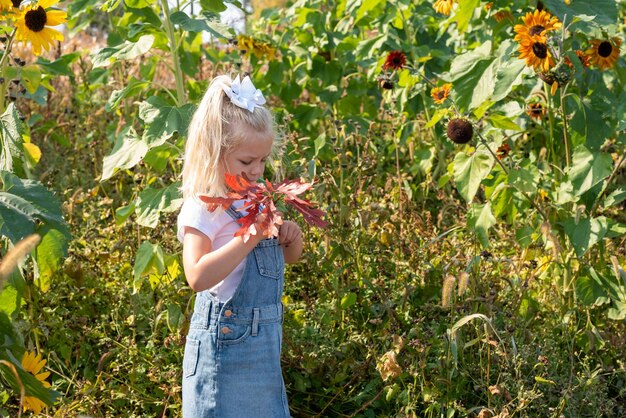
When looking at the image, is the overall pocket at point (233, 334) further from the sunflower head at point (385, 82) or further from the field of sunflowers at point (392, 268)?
the sunflower head at point (385, 82)

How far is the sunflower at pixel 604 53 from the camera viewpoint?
3.25 m

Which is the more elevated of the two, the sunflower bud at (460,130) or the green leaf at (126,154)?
the green leaf at (126,154)

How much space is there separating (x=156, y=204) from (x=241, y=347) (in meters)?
0.85

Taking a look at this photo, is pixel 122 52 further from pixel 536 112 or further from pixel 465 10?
pixel 536 112

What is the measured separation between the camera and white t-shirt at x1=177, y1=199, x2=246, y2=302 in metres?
2.12

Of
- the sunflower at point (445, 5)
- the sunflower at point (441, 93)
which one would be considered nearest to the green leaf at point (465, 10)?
the sunflower at point (445, 5)

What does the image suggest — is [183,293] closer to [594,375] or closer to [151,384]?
[151,384]

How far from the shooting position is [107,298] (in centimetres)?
323

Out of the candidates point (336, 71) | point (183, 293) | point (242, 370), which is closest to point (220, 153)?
point (242, 370)

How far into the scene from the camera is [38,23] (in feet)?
9.18

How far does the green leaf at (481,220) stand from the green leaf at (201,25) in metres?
0.99

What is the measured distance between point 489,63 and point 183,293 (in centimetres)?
126

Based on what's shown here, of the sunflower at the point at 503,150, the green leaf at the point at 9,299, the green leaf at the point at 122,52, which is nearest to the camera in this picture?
the green leaf at the point at 9,299

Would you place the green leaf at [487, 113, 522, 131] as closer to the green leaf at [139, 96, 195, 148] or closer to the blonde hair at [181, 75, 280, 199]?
the green leaf at [139, 96, 195, 148]
